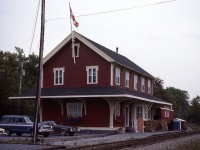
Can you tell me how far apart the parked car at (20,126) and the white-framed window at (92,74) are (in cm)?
800

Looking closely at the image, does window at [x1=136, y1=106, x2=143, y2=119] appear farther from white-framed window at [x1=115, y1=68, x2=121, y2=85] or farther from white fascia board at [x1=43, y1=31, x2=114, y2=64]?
white fascia board at [x1=43, y1=31, x2=114, y2=64]

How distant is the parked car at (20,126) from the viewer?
85.4 ft

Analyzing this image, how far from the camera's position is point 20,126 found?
26.8 meters

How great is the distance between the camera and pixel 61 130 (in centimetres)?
2795

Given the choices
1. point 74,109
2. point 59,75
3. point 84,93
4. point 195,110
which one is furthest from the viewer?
point 195,110

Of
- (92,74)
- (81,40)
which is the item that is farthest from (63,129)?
(81,40)

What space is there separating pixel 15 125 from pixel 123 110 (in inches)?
429

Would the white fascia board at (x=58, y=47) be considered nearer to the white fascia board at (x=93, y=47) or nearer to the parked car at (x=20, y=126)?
the white fascia board at (x=93, y=47)

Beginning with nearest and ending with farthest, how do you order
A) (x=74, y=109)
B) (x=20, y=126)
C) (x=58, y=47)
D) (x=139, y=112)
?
(x=20, y=126) → (x=74, y=109) → (x=58, y=47) → (x=139, y=112)

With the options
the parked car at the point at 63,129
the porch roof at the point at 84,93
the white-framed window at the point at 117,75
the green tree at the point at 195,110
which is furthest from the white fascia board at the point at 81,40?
the green tree at the point at 195,110

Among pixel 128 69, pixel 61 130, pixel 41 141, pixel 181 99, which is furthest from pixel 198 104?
pixel 181 99

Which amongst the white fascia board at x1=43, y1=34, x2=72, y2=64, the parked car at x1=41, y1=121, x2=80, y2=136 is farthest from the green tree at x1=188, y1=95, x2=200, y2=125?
the parked car at x1=41, y1=121, x2=80, y2=136

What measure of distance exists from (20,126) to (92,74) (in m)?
9.09

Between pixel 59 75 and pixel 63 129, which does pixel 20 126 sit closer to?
pixel 63 129
